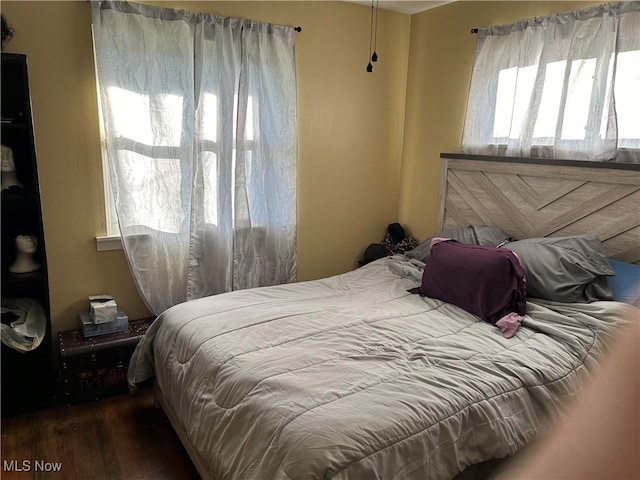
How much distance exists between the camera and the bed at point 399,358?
1464 mm

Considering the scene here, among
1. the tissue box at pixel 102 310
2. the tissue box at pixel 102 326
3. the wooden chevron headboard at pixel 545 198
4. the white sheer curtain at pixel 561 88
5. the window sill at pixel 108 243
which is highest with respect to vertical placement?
the white sheer curtain at pixel 561 88

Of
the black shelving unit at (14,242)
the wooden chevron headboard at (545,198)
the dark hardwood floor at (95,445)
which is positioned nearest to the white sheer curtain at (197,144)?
the black shelving unit at (14,242)

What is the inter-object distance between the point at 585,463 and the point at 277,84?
10.1 feet

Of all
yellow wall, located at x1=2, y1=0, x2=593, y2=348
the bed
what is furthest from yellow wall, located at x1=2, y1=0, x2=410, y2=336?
the bed

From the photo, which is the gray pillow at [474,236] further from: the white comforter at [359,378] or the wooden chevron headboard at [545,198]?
the white comforter at [359,378]

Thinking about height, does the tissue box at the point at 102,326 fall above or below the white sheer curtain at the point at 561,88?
below

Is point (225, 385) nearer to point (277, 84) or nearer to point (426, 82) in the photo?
point (277, 84)

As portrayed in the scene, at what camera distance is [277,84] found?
3.13 m

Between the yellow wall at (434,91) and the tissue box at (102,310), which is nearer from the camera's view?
the tissue box at (102,310)

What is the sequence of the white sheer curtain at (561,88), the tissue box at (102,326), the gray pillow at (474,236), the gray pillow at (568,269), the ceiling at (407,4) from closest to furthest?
1. the gray pillow at (568,269)
2. the white sheer curtain at (561,88)
3. the tissue box at (102,326)
4. the gray pillow at (474,236)
5. the ceiling at (407,4)

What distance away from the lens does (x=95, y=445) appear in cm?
229

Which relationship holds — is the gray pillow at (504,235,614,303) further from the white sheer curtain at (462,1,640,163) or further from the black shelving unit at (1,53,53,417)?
the black shelving unit at (1,53,53,417)

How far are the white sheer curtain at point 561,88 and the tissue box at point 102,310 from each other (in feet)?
8.56

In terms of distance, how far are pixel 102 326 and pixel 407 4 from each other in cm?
310
